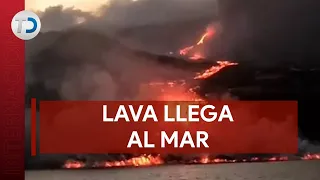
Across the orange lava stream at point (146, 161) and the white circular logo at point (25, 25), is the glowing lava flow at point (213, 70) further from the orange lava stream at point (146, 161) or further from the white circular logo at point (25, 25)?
the white circular logo at point (25, 25)

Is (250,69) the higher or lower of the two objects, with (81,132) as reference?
higher

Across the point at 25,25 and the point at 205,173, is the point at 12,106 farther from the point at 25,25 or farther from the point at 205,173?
the point at 205,173

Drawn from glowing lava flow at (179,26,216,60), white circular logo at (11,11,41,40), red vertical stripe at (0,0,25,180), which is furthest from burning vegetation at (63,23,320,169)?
white circular logo at (11,11,41,40)

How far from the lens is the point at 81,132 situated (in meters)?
1.65

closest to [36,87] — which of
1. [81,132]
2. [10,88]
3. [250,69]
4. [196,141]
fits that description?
[10,88]

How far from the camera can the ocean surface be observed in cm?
165

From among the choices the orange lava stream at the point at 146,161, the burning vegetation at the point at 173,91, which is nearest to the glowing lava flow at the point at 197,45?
the burning vegetation at the point at 173,91

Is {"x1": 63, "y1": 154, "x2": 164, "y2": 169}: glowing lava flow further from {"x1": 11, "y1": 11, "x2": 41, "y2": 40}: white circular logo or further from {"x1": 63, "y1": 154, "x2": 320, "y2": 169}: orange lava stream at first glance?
{"x1": 11, "y1": 11, "x2": 41, "y2": 40}: white circular logo

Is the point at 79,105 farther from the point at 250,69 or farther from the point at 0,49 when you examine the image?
the point at 250,69

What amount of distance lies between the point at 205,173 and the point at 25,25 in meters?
0.84

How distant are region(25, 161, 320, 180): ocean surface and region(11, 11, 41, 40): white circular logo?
0.50 m

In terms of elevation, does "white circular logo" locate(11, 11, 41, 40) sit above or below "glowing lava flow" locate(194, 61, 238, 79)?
above

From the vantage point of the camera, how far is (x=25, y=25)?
64.8 inches

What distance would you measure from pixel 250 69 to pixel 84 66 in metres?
0.60
